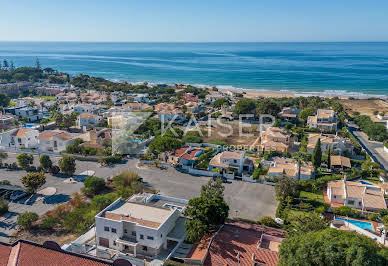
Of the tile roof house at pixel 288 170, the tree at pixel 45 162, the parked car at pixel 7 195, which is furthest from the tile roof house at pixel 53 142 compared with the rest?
the tile roof house at pixel 288 170

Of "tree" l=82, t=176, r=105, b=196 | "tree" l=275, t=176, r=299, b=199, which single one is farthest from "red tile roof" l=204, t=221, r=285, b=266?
"tree" l=82, t=176, r=105, b=196

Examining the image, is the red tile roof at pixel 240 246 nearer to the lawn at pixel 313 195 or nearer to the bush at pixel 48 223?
the lawn at pixel 313 195

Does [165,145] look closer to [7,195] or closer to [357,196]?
[7,195]

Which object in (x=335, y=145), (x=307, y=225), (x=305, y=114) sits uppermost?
(x=307, y=225)

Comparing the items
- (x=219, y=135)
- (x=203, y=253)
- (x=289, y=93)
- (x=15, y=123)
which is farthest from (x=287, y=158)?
(x=289, y=93)

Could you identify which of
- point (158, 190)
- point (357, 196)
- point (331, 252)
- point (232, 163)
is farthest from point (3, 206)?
point (357, 196)

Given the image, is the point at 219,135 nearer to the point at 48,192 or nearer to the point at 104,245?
the point at 48,192
